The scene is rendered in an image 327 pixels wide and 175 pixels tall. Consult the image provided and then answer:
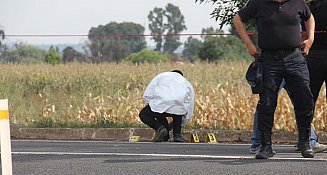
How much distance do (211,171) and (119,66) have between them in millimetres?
22207

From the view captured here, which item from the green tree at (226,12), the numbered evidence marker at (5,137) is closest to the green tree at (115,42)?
the green tree at (226,12)

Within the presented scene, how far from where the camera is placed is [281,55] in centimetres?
920

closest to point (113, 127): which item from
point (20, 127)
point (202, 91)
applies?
point (20, 127)

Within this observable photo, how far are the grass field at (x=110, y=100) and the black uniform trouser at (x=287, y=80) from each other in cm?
471

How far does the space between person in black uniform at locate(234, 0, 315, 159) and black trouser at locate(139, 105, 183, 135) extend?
4.28 m

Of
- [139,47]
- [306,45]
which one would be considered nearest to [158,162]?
[306,45]

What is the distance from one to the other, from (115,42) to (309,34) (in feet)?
289

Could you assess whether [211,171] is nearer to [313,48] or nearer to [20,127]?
[313,48]

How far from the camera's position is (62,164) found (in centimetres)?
902

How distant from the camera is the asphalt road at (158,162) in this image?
830cm

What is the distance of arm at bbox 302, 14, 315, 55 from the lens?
30.6 ft

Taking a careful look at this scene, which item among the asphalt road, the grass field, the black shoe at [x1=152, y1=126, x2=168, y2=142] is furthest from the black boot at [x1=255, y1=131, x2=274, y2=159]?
the grass field

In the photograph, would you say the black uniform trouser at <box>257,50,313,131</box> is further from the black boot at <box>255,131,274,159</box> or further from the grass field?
the grass field

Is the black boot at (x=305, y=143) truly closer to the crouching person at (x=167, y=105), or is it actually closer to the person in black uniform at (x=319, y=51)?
the person in black uniform at (x=319, y=51)
